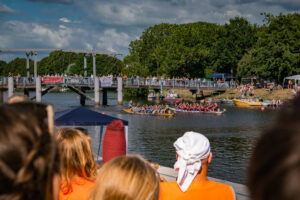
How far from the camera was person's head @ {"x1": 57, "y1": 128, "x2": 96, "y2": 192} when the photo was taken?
3.29 meters

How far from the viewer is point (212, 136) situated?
26203 mm

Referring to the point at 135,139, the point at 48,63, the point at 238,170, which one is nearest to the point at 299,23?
the point at 135,139

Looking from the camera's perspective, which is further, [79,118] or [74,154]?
[79,118]

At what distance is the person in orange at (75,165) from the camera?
3.30 m

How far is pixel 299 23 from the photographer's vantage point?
55.6 metres

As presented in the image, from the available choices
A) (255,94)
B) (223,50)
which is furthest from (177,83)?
(223,50)

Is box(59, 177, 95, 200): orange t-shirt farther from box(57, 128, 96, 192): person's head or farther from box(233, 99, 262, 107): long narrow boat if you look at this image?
box(233, 99, 262, 107): long narrow boat

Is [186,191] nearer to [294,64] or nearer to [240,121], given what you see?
[240,121]

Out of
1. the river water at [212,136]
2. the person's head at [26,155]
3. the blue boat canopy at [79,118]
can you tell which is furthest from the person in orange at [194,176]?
the river water at [212,136]

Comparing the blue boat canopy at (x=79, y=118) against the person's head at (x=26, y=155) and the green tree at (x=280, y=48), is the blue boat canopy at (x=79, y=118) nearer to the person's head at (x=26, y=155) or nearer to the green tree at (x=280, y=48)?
the person's head at (x=26, y=155)

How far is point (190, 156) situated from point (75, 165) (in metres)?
1.10

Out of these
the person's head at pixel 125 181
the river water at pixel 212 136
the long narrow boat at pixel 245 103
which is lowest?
the river water at pixel 212 136

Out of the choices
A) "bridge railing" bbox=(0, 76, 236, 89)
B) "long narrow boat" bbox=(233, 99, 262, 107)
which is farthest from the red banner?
"long narrow boat" bbox=(233, 99, 262, 107)

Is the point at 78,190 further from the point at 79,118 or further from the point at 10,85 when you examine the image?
the point at 10,85
